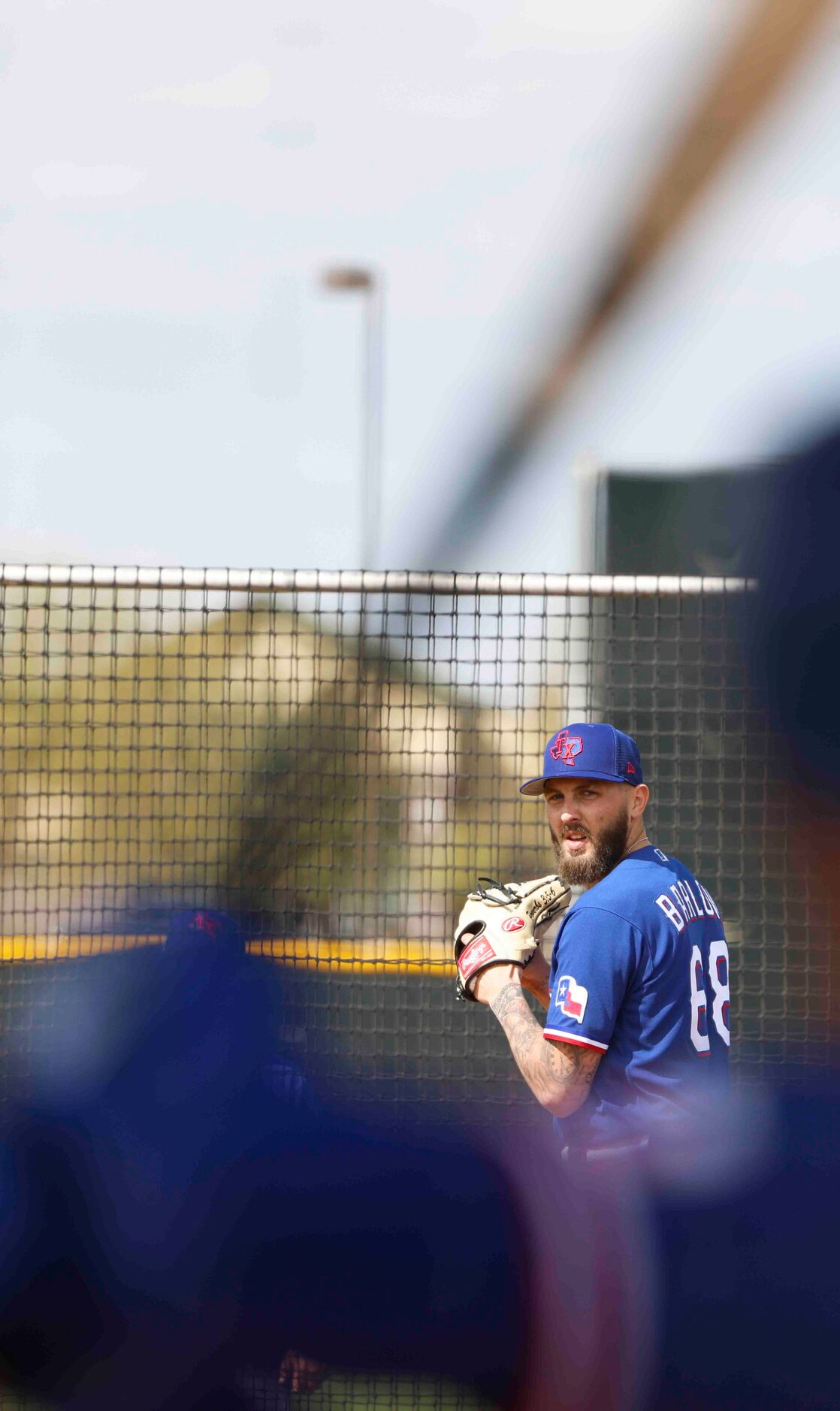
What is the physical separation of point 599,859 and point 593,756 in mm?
222

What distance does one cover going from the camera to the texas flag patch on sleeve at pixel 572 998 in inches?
92.6

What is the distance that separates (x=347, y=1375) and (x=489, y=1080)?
1961 millimetres

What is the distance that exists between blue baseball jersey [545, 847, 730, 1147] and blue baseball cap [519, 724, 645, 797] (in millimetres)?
235

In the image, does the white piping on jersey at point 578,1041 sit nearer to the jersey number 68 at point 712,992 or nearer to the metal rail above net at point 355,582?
the jersey number 68 at point 712,992

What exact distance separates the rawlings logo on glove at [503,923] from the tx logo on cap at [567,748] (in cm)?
37

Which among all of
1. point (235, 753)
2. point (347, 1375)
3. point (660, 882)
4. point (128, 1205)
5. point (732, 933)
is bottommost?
point (347, 1375)

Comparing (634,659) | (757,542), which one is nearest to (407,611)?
(634,659)

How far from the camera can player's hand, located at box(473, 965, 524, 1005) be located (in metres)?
2.75

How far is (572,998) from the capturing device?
2.37 meters

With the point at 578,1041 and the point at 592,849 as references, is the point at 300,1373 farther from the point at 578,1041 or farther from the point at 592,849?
the point at 592,849

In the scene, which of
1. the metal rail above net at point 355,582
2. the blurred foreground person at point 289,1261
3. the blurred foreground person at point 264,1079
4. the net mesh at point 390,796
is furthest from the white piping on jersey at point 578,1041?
the metal rail above net at point 355,582

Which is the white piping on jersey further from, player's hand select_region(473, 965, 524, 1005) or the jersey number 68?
player's hand select_region(473, 965, 524, 1005)

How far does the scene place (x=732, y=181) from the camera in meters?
0.90

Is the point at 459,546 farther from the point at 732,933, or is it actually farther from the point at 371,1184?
the point at 732,933
